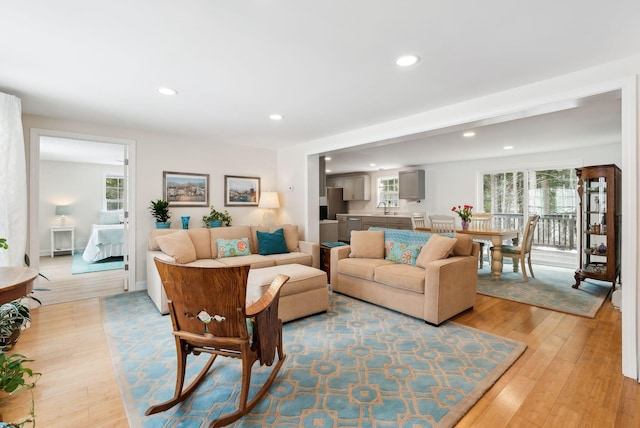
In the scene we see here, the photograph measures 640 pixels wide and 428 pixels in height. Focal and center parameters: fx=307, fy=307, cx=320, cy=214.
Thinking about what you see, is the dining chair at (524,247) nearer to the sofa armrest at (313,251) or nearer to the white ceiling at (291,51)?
the white ceiling at (291,51)

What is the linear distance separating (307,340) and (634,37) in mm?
3206

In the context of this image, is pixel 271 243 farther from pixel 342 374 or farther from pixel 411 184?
pixel 411 184

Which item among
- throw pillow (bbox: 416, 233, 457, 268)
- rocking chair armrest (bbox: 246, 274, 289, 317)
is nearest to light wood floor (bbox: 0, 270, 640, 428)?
throw pillow (bbox: 416, 233, 457, 268)

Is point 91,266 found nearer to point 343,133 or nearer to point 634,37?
point 343,133

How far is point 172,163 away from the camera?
471 cm

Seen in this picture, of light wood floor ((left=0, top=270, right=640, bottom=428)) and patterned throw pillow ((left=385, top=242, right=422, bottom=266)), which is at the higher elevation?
patterned throw pillow ((left=385, top=242, right=422, bottom=266))

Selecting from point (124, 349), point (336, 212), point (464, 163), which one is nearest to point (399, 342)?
point (124, 349)

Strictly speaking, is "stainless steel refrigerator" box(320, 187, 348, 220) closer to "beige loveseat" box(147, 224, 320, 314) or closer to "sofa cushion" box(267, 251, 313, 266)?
"beige loveseat" box(147, 224, 320, 314)

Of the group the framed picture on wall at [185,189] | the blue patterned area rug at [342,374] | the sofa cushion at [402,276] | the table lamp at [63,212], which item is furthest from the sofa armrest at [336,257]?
the table lamp at [63,212]

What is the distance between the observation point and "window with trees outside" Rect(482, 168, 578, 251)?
20.1 feet

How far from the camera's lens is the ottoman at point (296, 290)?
3.10 metres

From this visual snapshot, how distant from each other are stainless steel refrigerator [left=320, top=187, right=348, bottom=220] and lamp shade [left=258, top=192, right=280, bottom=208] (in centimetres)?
432

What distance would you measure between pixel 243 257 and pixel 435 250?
253 centimetres

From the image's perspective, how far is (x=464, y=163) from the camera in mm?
7246
